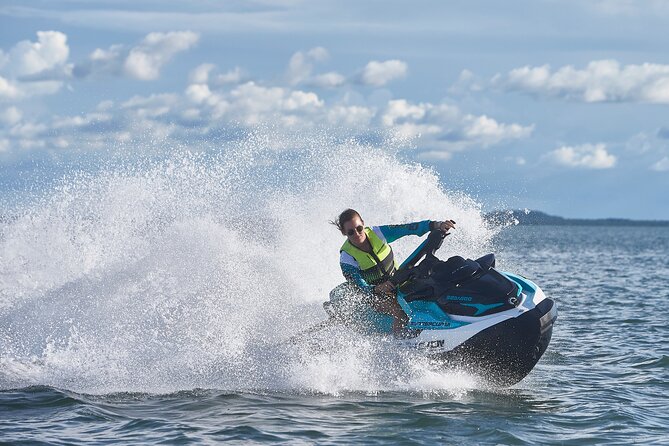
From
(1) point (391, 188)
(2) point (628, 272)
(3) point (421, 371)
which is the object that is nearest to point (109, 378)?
(3) point (421, 371)

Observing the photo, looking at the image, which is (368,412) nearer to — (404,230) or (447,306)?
(447,306)

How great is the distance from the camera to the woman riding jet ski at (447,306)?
29.2 ft

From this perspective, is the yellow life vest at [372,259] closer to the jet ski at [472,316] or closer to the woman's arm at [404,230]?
the woman's arm at [404,230]

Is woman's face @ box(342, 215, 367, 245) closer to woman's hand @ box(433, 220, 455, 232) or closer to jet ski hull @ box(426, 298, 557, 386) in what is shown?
woman's hand @ box(433, 220, 455, 232)

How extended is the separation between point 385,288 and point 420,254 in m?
0.53

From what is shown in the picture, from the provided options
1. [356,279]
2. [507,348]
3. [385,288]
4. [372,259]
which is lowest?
[507,348]

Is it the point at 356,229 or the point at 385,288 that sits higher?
the point at 356,229

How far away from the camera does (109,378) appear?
9.27m

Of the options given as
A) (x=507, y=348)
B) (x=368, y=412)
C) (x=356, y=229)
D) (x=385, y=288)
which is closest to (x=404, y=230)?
(x=356, y=229)

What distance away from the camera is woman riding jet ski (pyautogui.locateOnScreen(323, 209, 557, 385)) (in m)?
8.89

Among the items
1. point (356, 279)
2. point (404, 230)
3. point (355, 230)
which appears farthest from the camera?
point (404, 230)

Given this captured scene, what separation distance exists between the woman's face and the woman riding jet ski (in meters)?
0.01

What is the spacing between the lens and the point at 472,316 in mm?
8984

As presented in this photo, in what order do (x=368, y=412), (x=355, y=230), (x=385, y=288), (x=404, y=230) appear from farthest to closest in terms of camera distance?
(x=404, y=230) → (x=355, y=230) → (x=385, y=288) → (x=368, y=412)
